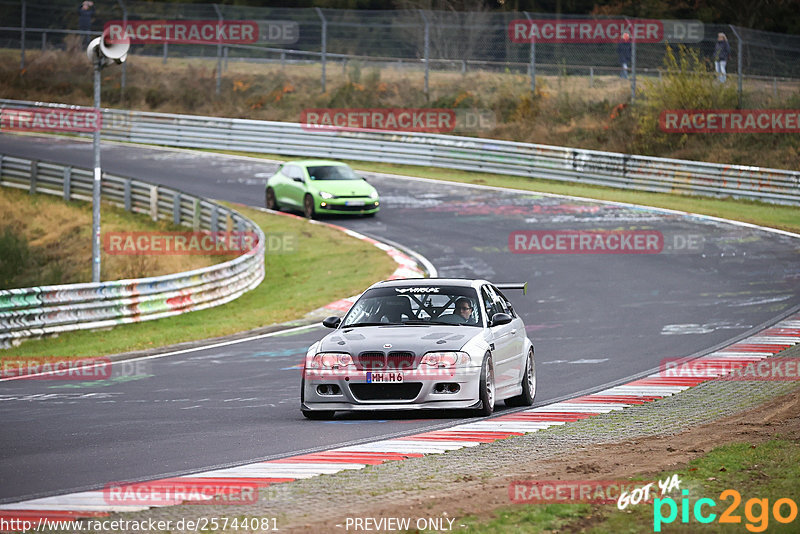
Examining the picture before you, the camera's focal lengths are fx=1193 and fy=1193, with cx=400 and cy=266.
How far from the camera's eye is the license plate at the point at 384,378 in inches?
431

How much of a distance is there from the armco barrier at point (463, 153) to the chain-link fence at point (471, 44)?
3.28 metres

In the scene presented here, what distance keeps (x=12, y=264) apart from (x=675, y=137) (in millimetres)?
21441

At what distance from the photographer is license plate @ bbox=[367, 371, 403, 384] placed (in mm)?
10953

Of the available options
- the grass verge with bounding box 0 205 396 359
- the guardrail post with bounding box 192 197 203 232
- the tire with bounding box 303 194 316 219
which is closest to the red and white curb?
the grass verge with bounding box 0 205 396 359

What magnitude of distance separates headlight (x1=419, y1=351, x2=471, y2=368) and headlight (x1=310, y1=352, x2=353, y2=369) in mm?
694

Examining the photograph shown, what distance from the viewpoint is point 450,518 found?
6.62 m

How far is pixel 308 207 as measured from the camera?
32.2m

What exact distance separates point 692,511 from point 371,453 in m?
3.21

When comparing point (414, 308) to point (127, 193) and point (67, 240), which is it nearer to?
point (67, 240)

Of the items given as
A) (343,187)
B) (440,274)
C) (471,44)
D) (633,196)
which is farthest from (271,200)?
(471,44)

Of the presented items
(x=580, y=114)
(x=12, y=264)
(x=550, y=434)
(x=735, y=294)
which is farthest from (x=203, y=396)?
(x=580, y=114)

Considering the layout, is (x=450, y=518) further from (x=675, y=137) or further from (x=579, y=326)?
(x=675, y=137)

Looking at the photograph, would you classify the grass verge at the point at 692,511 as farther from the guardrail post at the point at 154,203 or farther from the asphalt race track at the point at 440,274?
the guardrail post at the point at 154,203

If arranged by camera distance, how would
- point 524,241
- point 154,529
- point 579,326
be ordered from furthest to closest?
point 524,241 → point 579,326 → point 154,529
